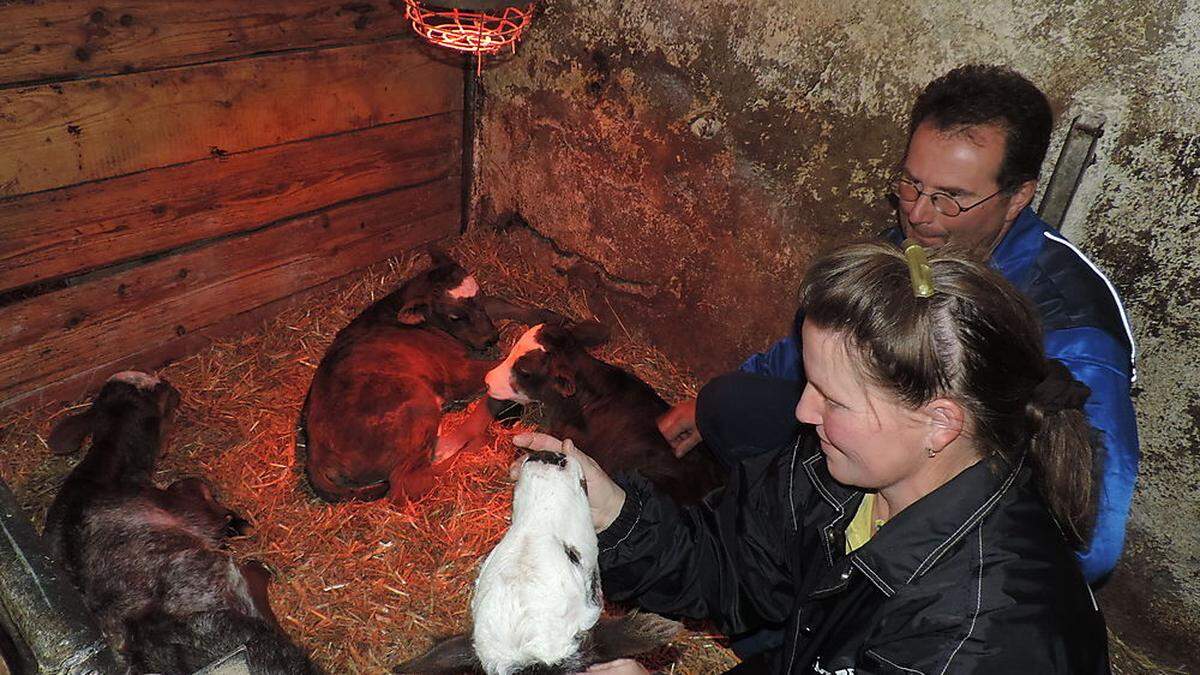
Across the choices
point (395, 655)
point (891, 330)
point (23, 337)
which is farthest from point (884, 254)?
point (23, 337)

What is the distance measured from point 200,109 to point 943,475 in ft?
14.6

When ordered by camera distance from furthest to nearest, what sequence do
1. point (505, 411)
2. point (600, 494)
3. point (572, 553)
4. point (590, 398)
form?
point (505, 411) → point (590, 398) → point (600, 494) → point (572, 553)

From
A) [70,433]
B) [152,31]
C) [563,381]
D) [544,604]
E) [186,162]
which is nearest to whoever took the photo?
[544,604]

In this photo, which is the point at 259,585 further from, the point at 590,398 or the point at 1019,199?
the point at 1019,199

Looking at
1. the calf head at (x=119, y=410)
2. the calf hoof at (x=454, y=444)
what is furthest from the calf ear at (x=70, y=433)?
the calf hoof at (x=454, y=444)

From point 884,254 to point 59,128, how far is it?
421 centimetres

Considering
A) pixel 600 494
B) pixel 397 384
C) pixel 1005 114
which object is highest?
pixel 1005 114

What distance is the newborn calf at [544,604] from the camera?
2072 mm

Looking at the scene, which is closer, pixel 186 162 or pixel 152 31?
pixel 152 31

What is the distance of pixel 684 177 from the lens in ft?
16.8

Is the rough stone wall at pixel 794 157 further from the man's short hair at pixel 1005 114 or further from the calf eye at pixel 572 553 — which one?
the calf eye at pixel 572 553

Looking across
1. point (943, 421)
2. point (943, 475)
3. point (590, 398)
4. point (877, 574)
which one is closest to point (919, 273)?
point (943, 421)

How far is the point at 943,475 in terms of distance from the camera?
7.27 feet

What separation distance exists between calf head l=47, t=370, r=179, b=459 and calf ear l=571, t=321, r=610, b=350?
258 centimetres
